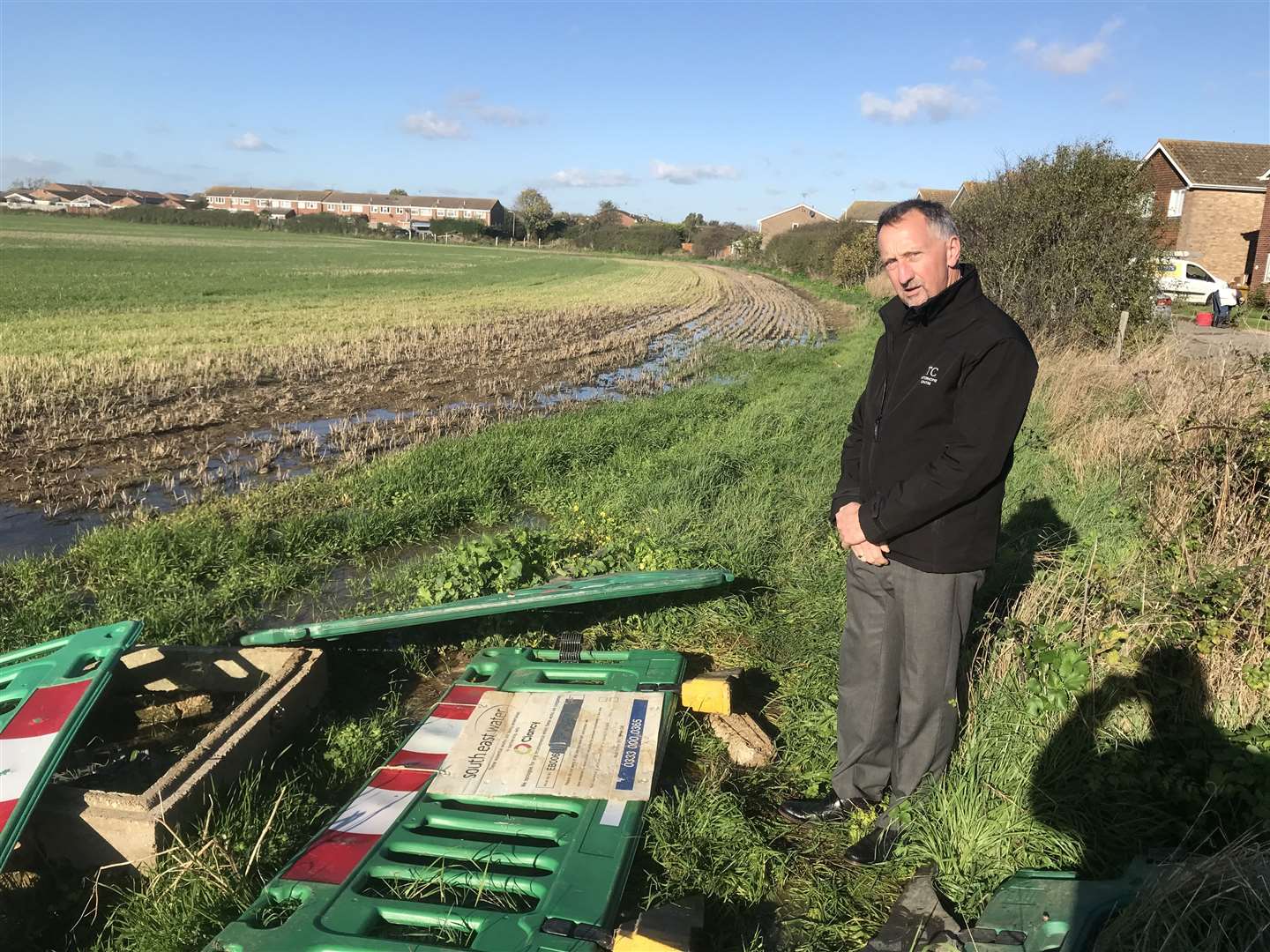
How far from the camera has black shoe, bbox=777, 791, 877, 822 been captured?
10.5 feet

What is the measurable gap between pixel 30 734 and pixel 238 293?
27.4 m

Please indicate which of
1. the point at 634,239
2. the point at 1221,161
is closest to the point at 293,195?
the point at 634,239

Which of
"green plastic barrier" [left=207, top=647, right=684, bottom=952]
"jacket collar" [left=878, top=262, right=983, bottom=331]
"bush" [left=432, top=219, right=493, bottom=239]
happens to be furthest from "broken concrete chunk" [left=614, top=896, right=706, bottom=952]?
"bush" [left=432, top=219, right=493, bottom=239]

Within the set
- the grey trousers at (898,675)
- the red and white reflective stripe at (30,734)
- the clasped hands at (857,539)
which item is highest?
the clasped hands at (857,539)

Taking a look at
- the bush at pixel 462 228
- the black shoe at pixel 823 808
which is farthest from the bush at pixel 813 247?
the bush at pixel 462 228

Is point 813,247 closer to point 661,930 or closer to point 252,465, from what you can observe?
point 252,465

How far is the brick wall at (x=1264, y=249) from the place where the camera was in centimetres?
3067

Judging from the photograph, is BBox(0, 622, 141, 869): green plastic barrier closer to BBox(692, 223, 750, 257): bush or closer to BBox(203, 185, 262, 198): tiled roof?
BBox(692, 223, 750, 257): bush

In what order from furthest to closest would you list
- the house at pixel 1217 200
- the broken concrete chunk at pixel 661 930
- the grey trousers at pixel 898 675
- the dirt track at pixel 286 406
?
1. the house at pixel 1217 200
2. the dirt track at pixel 286 406
3. the grey trousers at pixel 898 675
4. the broken concrete chunk at pixel 661 930

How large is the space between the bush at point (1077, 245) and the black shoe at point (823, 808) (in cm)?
1170

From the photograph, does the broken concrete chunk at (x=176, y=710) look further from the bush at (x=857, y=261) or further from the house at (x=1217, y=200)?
the house at (x=1217, y=200)

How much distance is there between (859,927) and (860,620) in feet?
3.41

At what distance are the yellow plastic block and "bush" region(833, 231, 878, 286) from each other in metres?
36.3

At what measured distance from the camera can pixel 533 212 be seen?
110 m
